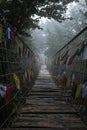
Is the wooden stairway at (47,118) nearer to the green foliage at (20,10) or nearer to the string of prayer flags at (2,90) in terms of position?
the string of prayer flags at (2,90)

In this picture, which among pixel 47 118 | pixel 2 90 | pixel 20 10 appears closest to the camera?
pixel 2 90

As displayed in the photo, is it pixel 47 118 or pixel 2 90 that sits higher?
pixel 2 90

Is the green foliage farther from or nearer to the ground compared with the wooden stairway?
farther from the ground

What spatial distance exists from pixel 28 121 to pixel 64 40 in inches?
1581

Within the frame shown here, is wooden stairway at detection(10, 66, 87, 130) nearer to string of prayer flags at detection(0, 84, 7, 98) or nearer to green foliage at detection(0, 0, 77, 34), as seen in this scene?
string of prayer flags at detection(0, 84, 7, 98)

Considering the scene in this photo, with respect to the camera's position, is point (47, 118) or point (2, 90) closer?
point (2, 90)

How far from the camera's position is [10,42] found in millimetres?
5684

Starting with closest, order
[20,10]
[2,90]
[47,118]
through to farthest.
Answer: [2,90]
[47,118]
[20,10]

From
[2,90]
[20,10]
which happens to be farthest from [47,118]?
[20,10]

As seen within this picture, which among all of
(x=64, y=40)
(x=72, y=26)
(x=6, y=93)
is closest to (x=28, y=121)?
(x=6, y=93)

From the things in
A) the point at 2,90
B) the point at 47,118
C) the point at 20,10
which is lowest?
the point at 47,118

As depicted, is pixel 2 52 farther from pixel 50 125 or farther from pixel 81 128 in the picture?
pixel 81 128

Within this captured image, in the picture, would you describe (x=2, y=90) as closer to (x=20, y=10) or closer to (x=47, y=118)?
(x=47, y=118)

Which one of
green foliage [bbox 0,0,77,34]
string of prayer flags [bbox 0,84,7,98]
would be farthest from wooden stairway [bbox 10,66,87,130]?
green foliage [bbox 0,0,77,34]
